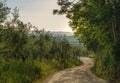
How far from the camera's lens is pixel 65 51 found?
101 meters

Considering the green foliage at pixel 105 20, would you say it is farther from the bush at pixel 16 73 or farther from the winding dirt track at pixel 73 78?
the bush at pixel 16 73

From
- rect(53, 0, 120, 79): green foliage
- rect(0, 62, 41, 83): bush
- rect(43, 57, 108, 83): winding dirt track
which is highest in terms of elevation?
rect(53, 0, 120, 79): green foliage

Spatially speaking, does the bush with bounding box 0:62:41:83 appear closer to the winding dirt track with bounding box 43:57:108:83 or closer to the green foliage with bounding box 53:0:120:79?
the winding dirt track with bounding box 43:57:108:83

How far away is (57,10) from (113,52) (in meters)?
12.0

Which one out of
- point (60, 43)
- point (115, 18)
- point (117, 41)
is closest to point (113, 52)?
point (117, 41)

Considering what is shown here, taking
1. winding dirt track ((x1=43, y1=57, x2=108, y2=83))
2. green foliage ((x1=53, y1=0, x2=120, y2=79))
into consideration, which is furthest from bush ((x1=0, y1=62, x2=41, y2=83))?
green foliage ((x1=53, y1=0, x2=120, y2=79))

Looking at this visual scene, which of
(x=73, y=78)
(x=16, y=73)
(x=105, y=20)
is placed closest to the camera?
(x=16, y=73)

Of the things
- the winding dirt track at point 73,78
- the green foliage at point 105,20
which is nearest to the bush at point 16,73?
the winding dirt track at point 73,78

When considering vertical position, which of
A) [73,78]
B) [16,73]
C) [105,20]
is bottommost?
[73,78]

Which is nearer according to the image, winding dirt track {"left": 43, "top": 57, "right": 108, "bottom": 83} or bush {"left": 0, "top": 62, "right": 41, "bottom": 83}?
bush {"left": 0, "top": 62, "right": 41, "bottom": 83}

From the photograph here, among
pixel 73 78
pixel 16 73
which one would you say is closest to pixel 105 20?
pixel 73 78

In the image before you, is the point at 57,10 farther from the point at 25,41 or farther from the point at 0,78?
the point at 0,78

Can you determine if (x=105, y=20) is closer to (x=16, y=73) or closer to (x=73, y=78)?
(x=73, y=78)

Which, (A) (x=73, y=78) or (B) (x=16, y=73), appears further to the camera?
(A) (x=73, y=78)
